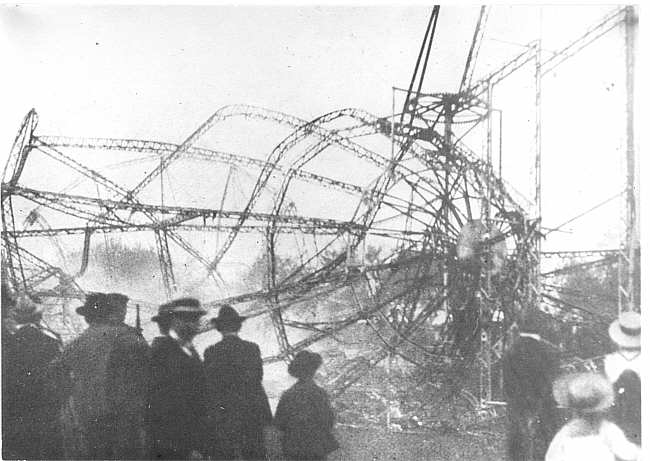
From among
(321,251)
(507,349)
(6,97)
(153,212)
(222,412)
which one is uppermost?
(6,97)

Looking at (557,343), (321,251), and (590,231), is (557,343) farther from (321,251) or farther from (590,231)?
(321,251)

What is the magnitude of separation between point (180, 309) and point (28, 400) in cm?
160

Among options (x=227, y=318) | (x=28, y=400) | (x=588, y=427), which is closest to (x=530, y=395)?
(x=588, y=427)

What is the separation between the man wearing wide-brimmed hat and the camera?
4.17 metres

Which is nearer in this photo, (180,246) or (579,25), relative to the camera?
(579,25)

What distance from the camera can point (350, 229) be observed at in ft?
14.6

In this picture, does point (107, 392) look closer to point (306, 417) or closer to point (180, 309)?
point (180, 309)

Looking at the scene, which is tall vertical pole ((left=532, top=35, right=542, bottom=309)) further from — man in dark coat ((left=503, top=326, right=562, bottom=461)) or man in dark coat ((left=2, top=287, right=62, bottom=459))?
man in dark coat ((left=2, top=287, right=62, bottom=459))

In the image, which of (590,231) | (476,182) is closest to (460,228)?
(476,182)

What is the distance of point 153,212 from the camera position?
4.57 metres

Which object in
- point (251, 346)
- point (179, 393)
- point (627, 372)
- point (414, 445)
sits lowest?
point (414, 445)

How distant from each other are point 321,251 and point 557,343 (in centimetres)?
209

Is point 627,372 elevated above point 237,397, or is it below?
above

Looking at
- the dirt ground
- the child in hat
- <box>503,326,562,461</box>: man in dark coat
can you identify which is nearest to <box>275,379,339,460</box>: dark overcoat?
the child in hat
